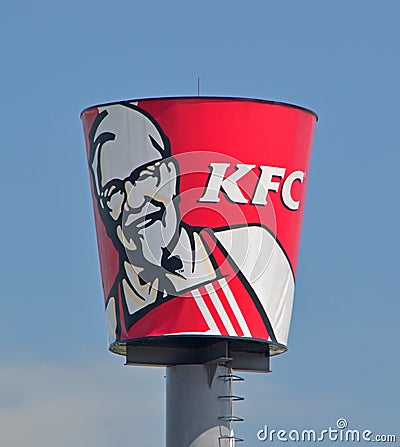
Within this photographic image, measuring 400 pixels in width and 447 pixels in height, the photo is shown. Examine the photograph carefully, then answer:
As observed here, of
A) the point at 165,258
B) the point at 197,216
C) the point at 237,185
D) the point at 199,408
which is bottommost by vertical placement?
the point at 199,408

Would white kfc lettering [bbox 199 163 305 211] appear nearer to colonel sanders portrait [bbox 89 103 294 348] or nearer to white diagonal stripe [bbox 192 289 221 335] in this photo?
colonel sanders portrait [bbox 89 103 294 348]

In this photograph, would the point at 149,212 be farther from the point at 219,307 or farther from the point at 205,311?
the point at 219,307

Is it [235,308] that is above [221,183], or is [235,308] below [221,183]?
below

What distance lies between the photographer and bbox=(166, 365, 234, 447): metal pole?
48312 millimetres

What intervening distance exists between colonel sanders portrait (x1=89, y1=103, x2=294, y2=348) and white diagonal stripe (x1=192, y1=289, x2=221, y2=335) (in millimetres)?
25

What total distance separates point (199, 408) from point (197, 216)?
5.17m

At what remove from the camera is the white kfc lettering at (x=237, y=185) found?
1858 inches

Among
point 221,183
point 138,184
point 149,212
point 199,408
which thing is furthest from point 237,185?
point 199,408

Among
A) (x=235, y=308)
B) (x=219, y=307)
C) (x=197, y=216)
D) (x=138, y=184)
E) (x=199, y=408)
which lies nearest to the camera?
(x=197, y=216)

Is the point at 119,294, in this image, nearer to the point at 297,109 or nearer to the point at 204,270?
Result: the point at 204,270

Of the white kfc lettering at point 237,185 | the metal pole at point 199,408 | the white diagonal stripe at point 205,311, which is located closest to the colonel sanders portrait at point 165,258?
the white diagonal stripe at point 205,311

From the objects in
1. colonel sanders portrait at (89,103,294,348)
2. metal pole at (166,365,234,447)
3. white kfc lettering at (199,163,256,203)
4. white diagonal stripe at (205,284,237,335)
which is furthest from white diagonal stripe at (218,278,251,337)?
white kfc lettering at (199,163,256,203)

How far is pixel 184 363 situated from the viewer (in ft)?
161

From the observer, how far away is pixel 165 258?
47156mm
